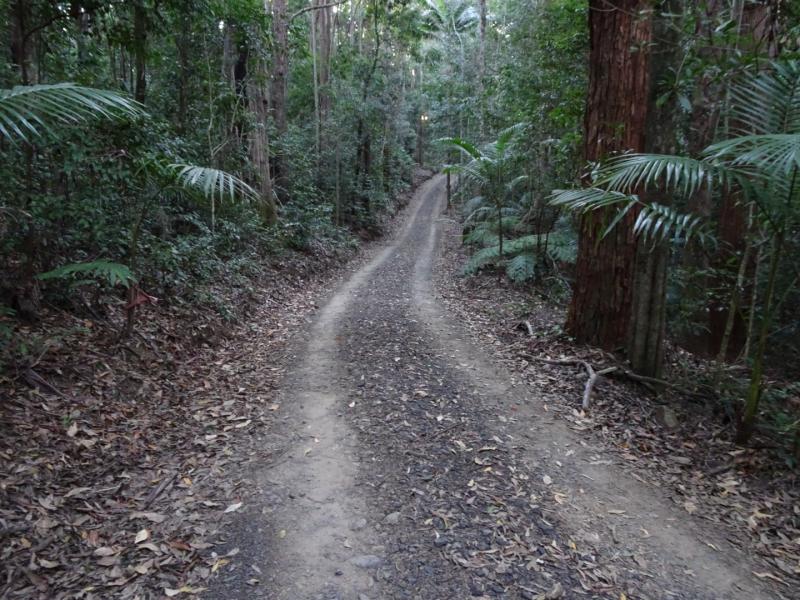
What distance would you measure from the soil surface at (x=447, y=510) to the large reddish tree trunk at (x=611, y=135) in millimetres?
1381

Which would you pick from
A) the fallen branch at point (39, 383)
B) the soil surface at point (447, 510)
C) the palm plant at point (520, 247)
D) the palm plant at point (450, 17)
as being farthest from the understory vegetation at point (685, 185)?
the palm plant at point (450, 17)

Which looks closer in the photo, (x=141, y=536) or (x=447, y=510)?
(x=141, y=536)

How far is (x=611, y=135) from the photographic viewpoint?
5.25m

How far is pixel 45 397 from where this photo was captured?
159 inches

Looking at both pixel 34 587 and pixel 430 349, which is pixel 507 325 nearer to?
pixel 430 349

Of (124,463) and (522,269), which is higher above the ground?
(522,269)

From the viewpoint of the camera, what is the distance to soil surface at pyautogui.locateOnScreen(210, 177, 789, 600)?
8.78ft

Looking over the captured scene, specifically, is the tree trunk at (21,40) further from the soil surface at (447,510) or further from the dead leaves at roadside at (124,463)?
the soil surface at (447,510)

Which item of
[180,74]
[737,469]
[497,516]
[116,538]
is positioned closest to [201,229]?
[180,74]

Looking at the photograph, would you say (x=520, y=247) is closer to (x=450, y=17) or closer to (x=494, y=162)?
(x=494, y=162)

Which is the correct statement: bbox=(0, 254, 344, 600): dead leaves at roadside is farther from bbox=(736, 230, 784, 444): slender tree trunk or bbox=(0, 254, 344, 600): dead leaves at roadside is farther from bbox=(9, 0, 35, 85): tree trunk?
bbox=(736, 230, 784, 444): slender tree trunk

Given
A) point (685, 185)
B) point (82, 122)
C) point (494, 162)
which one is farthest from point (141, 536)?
point (494, 162)

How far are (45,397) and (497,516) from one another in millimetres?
3833

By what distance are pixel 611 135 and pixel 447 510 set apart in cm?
434
